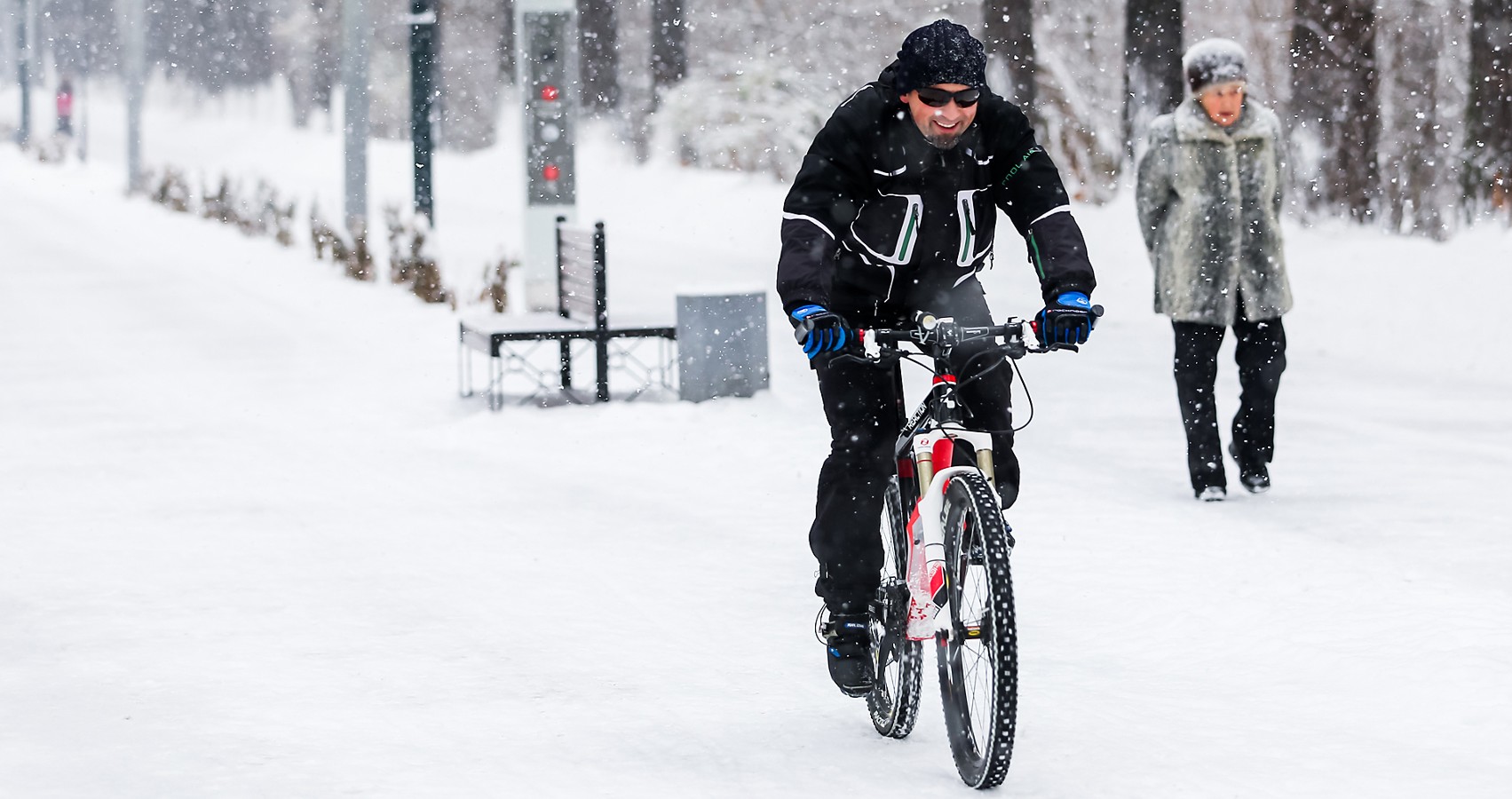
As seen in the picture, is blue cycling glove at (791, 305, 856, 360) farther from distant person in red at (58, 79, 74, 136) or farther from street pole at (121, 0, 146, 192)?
distant person in red at (58, 79, 74, 136)

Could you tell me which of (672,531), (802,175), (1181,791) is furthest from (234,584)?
(1181,791)

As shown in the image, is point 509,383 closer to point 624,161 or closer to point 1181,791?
point 1181,791

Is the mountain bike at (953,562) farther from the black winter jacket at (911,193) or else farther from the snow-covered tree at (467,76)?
the snow-covered tree at (467,76)

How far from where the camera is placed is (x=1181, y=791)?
468cm

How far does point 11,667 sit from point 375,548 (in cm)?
197

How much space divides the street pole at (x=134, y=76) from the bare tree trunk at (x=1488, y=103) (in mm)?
23745

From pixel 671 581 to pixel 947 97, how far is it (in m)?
2.95

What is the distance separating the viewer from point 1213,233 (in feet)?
27.5

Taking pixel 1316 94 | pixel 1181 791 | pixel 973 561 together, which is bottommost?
pixel 1181 791

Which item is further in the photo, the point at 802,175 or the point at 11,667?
the point at 11,667

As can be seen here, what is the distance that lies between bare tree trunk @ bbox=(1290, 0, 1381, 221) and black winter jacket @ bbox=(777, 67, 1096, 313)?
14.0 metres

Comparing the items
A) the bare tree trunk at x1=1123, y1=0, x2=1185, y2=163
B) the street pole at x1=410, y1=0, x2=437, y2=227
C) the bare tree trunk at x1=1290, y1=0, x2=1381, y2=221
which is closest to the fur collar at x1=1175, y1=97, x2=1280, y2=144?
the bare tree trunk at x1=1290, y1=0, x2=1381, y2=221

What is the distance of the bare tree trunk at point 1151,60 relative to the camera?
19.5 meters

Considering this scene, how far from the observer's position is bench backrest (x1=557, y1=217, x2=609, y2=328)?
1159 centimetres
